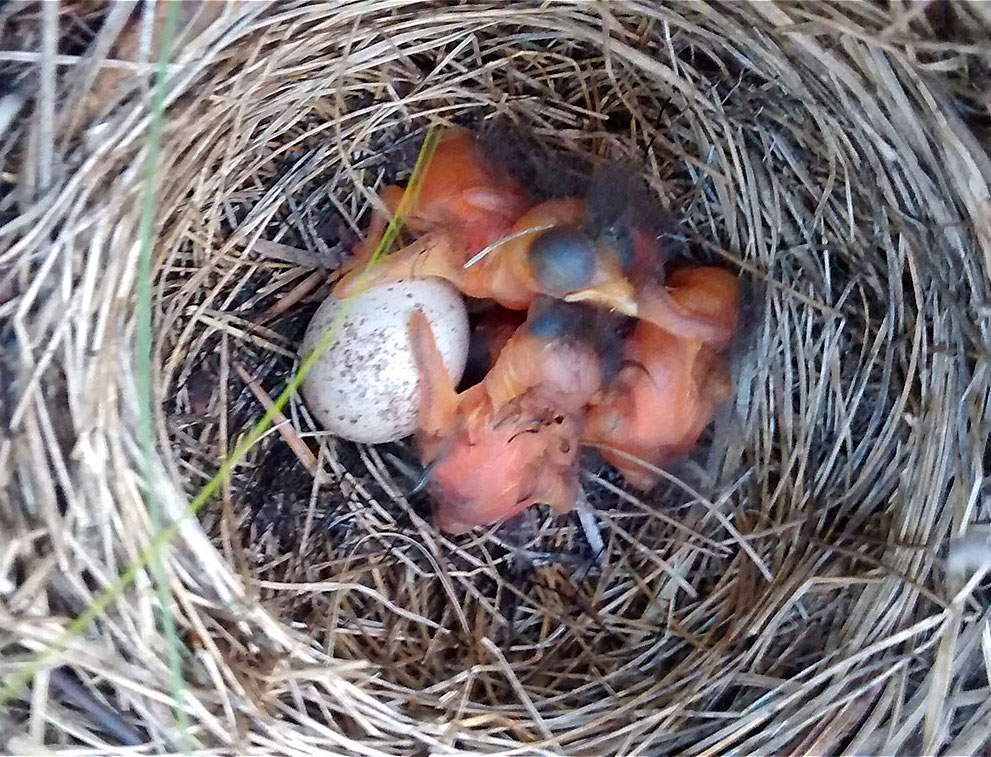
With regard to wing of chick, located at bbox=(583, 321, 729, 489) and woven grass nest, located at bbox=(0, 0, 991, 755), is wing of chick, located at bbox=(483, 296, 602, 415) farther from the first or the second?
woven grass nest, located at bbox=(0, 0, 991, 755)

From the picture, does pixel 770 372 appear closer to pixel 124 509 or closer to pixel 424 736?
pixel 424 736

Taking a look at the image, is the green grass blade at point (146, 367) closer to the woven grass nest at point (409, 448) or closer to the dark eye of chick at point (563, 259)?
the woven grass nest at point (409, 448)

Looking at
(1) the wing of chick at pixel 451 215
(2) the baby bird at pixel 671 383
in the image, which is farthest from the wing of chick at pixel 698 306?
(1) the wing of chick at pixel 451 215

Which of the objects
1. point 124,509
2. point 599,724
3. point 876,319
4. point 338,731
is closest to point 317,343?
point 124,509

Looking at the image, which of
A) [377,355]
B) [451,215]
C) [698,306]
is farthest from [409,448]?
[698,306]

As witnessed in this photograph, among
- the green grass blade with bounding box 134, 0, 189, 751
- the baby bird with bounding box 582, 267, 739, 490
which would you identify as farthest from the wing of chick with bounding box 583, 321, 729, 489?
the green grass blade with bounding box 134, 0, 189, 751
